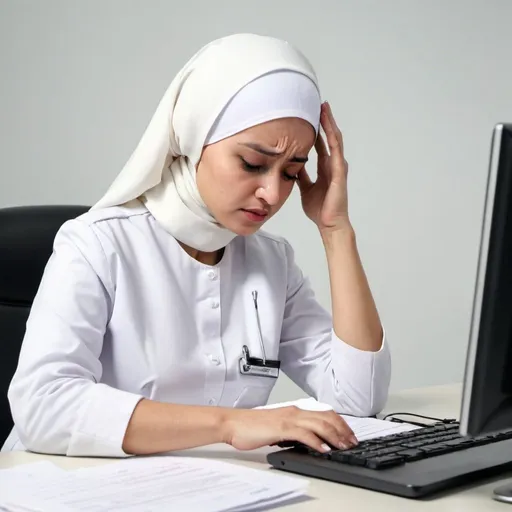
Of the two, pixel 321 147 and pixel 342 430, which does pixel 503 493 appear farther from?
pixel 321 147

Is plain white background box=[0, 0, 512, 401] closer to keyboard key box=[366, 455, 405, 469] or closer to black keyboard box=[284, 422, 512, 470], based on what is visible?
black keyboard box=[284, 422, 512, 470]

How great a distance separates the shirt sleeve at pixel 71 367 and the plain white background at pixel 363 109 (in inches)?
66.7

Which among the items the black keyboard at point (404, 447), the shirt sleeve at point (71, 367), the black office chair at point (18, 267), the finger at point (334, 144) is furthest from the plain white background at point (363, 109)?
the black keyboard at point (404, 447)

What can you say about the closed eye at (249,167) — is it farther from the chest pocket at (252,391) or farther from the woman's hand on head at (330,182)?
the chest pocket at (252,391)

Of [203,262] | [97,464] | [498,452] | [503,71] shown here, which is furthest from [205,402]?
[503,71]

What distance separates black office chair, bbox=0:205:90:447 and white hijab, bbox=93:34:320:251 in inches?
5.9

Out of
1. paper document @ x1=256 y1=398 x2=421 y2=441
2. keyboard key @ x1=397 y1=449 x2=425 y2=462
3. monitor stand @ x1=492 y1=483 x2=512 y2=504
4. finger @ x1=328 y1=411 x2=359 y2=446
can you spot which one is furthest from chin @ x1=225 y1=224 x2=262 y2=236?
monitor stand @ x1=492 y1=483 x2=512 y2=504

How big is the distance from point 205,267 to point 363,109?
1577mm

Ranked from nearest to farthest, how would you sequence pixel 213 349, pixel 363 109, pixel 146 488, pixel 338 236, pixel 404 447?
pixel 146 488, pixel 404 447, pixel 213 349, pixel 338 236, pixel 363 109

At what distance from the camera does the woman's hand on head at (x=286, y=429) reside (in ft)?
3.98

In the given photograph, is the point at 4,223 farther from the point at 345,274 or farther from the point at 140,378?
the point at 345,274

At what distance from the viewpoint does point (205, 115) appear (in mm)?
1622

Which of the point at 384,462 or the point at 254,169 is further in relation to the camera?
the point at 254,169

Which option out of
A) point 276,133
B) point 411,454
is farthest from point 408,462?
point 276,133
